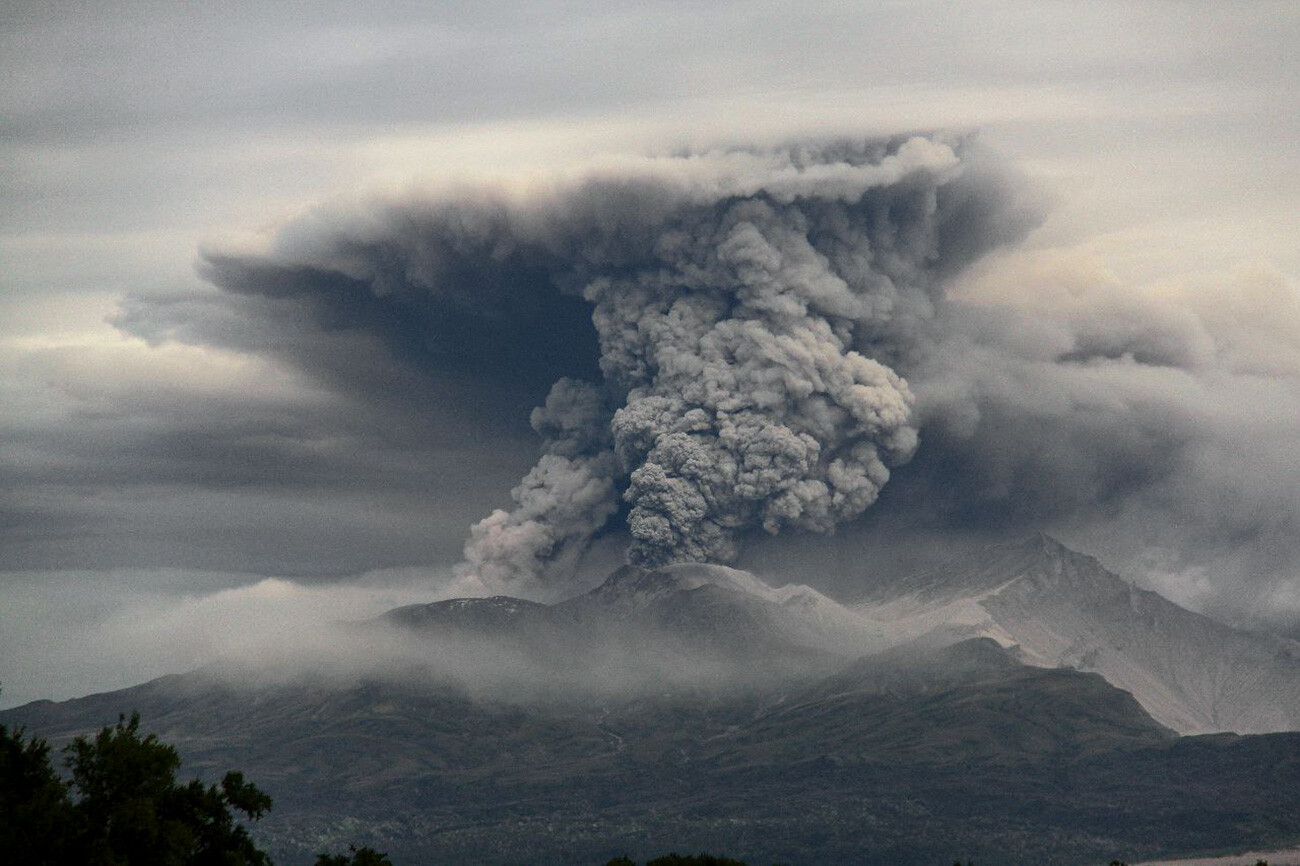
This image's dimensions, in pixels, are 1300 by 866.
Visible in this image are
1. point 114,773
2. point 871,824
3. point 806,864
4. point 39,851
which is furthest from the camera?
point 871,824

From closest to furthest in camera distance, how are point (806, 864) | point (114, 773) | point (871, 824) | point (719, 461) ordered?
point (114, 773), point (719, 461), point (806, 864), point (871, 824)

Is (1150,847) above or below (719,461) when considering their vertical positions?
below

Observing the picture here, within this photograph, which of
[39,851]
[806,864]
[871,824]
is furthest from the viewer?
[871,824]

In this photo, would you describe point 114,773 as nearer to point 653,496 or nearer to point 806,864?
point 653,496

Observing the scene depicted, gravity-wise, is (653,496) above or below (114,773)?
above

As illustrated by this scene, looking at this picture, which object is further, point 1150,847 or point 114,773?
point 1150,847

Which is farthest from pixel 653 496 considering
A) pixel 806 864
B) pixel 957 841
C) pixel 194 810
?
pixel 194 810

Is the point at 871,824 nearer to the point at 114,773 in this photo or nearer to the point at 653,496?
the point at 653,496

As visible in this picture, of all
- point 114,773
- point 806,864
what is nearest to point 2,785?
point 114,773

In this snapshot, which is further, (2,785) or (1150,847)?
(1150,847)
